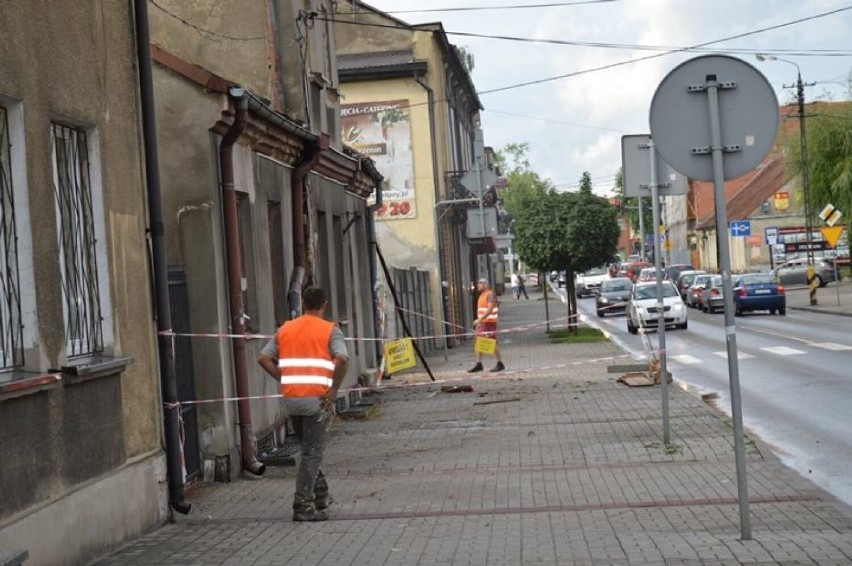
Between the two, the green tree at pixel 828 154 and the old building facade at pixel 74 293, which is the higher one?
the green tree at pixel 828 154

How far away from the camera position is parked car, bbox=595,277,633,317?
182 feet

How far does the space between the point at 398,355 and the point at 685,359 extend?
7351mm

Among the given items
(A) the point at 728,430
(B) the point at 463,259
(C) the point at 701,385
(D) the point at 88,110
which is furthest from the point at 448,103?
(D) the point at 88,110

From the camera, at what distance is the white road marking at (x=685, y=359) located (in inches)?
1053

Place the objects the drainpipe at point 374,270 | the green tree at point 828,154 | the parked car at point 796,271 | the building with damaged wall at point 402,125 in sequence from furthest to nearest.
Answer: the parked car at point 796,271 → the green tree at point 828,154 → the building with damaged wall at point 402,125 → the drainpipe at point 374,270

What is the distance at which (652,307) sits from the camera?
42594 millimetres

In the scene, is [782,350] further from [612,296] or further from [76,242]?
[612,296]

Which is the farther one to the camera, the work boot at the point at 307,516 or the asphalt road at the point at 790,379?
the asphalt road at the point at 790,379

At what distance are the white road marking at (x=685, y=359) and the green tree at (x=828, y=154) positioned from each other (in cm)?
3634

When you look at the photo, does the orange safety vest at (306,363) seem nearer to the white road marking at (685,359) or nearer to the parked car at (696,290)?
the white road marking at (685,359)

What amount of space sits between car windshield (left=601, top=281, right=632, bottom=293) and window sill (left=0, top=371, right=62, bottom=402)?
4937cm

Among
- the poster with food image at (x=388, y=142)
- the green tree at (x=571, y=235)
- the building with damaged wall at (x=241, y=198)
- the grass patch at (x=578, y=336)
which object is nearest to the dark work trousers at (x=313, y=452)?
the building with damaged wall at (x=241, y=198)

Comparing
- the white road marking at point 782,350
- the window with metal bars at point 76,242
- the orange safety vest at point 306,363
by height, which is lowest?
the white road marking at point 782,350

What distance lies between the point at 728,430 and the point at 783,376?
715 cm
